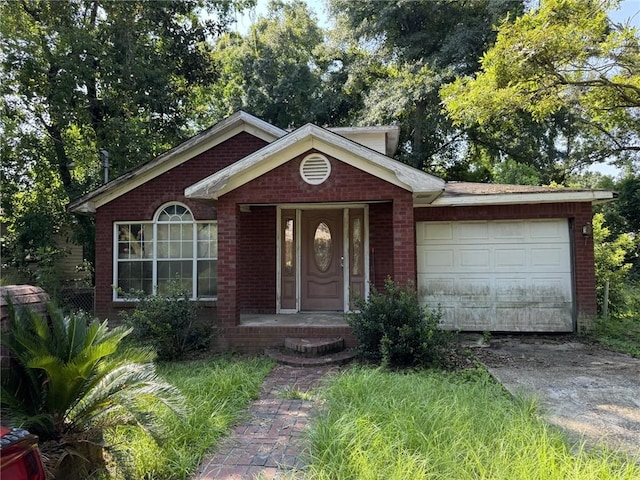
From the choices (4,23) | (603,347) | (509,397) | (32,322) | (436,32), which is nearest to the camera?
(32,322)

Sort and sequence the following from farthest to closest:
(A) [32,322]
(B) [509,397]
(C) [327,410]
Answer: (B) [509,397]
(C) [327,410]
(A) [32,322]

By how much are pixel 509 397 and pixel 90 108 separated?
50.0ft

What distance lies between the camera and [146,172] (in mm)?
9523

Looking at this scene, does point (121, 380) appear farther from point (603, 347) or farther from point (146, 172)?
point (603, 347)

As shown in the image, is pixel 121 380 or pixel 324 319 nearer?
pixel 121 380

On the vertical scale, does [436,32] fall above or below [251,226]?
above

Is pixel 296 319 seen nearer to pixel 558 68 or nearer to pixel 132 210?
pixel 132 210

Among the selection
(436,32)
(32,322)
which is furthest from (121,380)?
(436,32)

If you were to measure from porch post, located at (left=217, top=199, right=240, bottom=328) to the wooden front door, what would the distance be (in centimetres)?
213

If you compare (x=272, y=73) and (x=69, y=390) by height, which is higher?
(x=272, y=73)

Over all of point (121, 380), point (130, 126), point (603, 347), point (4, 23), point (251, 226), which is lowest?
point (603, 347)

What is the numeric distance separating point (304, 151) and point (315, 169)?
358 millimetres

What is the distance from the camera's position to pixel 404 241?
7090 millimetres

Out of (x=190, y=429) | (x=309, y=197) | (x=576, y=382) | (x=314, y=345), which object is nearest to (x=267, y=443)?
(x=190, y=429)
